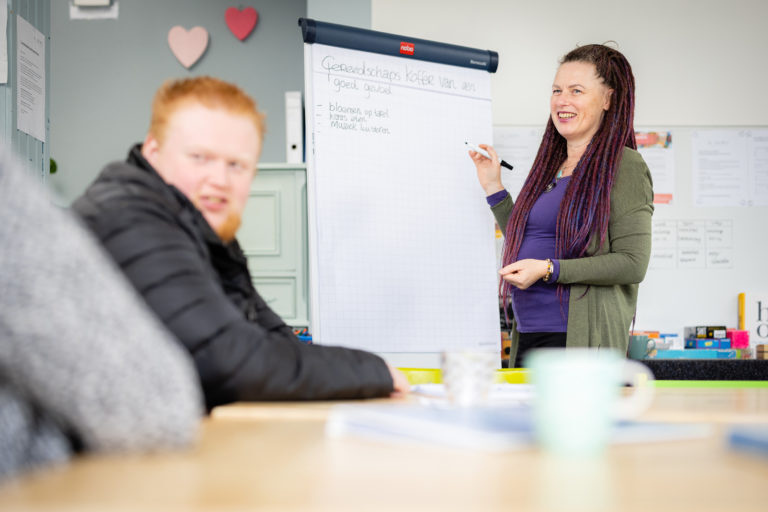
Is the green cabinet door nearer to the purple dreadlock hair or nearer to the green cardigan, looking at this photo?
the purple dreadlock hair

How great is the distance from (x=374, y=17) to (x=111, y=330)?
3.12 meters

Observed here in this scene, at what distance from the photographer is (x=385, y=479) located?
0.48m

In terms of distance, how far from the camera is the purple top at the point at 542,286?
1.99 metres

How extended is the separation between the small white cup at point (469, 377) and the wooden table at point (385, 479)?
0.31 m

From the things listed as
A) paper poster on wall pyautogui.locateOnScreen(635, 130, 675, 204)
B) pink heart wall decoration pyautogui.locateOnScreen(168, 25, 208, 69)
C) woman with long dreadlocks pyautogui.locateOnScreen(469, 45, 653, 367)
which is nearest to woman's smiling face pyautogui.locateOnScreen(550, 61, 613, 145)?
woman with long dreadlocks pyautogui.locateOnScreen(469, 45, 653, 367)

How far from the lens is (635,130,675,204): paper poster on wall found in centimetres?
354

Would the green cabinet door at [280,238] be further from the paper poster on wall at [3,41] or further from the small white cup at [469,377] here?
the small white cup at [469,377]

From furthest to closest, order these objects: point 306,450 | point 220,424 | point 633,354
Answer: point 633,354 → point 220,424 → point 306,450

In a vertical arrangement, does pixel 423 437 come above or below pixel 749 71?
below

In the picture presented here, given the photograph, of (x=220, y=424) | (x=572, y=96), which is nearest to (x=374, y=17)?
(x=572, y=96)

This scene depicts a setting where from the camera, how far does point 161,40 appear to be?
14.6 feet

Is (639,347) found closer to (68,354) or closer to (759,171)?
(759,171)

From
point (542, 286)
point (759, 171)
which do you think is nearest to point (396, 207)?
point (542, 286)

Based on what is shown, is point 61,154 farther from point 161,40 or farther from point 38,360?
point 38,360
